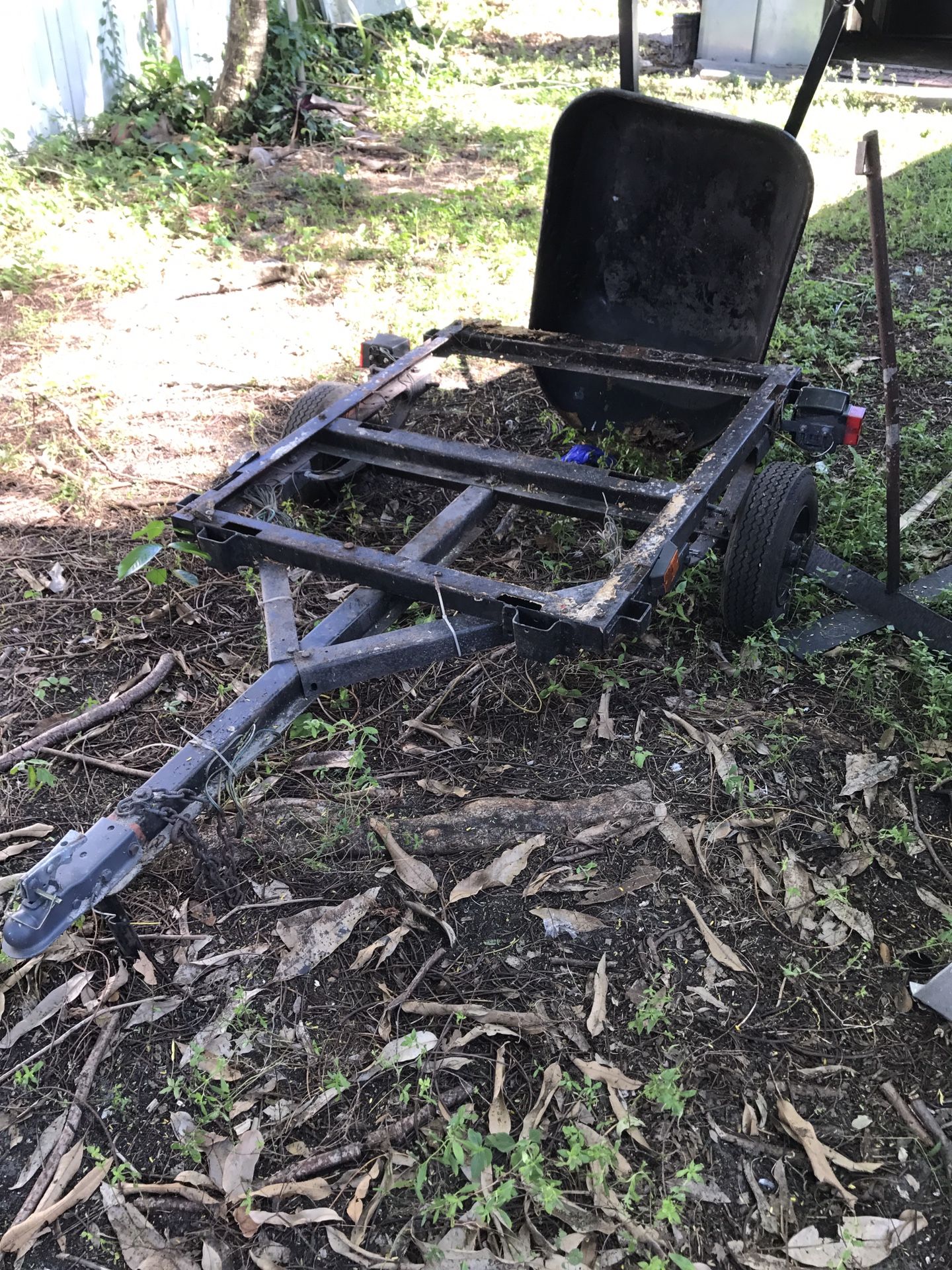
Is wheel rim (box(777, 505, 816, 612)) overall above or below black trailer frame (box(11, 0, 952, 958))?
below

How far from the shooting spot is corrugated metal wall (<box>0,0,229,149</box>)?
754 cm

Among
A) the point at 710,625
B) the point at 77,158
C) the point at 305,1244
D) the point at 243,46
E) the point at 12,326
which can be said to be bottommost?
the point at 305,1244

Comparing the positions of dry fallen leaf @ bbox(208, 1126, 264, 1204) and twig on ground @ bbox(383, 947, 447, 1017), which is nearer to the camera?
dry fallen leaf @ bbox(208, 1126, 264, 1204)

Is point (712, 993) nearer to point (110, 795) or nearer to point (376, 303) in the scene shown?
point (110, 795)

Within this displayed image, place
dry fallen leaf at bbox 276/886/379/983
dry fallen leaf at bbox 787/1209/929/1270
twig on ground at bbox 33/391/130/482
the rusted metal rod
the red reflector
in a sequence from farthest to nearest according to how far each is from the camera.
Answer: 1. twig on ground at bbox 33/391/130/482
2. the rusted metal rod
3. the red reflector
4. dry fallen leaf at bbox 276/886/379/983
5. dry fallen leaf at bbox 787/1209/929/1270

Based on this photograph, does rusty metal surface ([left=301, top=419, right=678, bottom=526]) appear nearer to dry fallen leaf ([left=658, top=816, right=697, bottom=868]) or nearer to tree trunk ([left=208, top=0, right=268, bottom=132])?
dry fallen leaf ([left=658, top=816, right=697, bottom=868])

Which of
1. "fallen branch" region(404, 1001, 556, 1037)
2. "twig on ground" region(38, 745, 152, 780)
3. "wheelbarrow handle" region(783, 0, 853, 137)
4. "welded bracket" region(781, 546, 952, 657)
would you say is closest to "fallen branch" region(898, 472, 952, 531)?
"welded bracket" region(781, 546, 952, 657)

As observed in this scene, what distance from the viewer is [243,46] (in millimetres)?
8469

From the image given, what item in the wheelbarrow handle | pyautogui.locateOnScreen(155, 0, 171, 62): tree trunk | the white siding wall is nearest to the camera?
the wheelbarrow handle

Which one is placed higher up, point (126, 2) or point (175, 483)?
point (126, 2)

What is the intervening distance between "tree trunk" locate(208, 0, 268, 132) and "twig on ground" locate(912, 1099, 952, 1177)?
9233 mm

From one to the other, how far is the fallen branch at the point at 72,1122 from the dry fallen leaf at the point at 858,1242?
161 cm

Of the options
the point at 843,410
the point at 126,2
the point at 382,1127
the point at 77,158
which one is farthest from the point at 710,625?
the point at 126,2

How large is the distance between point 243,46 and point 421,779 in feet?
26.6
